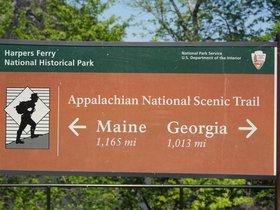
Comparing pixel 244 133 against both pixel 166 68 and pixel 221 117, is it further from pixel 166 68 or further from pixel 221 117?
pixel 166 68

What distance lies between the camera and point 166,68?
6867mm

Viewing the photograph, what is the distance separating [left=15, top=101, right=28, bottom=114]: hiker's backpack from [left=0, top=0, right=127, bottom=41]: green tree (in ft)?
28.3

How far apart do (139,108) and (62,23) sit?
10.00 metres

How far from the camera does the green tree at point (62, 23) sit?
1583cm

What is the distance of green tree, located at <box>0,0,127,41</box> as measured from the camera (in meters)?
15.8

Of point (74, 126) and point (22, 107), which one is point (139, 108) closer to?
point (74, 126)

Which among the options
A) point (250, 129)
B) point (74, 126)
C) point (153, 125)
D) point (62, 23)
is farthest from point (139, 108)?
point (62, 23)

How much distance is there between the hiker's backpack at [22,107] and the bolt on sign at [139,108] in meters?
0.01

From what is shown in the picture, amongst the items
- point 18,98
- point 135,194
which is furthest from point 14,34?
point 18,98

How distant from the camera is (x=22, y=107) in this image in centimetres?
694

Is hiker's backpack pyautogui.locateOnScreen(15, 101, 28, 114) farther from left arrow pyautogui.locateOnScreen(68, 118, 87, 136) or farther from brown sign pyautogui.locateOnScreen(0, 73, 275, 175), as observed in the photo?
left arrow pyautogui.locateOnScreen(68, 118, 87, 136)

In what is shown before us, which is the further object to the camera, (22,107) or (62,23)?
(62,23)

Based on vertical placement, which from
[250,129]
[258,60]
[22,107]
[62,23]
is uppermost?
[62,23]

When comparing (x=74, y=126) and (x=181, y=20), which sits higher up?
(x=181, y=20)
